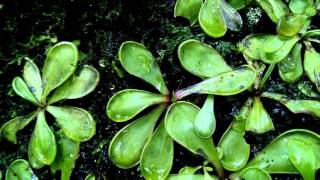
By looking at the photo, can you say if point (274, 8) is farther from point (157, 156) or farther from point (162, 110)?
point (157, 156)

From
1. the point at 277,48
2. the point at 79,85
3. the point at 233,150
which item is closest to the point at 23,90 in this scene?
the point at 79,85

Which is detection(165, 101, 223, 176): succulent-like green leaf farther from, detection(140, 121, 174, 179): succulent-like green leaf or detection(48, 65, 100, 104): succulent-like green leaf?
detection(48, 65, 100, 104): succulent-like green leaf

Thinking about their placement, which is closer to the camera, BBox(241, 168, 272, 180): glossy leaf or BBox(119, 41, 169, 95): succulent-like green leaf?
BBox(241, 168, 272, 180): glossy leaf

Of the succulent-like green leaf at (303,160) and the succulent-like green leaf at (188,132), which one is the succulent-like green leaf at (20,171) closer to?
the succulent-like green leaf at (188,132)

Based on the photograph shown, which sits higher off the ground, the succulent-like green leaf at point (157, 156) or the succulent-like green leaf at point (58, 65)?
the succulent-like green leaf at point (58, 65)

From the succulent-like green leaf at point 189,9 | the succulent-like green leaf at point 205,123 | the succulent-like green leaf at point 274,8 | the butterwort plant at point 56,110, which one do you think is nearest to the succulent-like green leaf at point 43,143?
the butterwort plant at point 56,110

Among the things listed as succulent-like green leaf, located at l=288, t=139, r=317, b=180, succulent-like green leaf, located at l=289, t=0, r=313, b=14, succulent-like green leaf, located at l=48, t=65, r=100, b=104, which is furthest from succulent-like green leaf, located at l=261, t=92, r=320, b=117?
succulent-like green leaf, located at l=48, t=65, r=100, b=104

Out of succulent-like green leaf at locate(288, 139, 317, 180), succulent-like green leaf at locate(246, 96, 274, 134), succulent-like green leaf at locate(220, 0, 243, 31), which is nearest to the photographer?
succulent-like green leaf at locate(288, 139, 317, 180)

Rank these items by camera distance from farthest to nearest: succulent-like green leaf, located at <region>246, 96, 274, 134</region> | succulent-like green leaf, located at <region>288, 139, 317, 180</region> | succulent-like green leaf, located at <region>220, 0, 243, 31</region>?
succulent-like green leaf, located at <region>220, 0, 243, 31</region> < succulent-like green leaf, located at <region>246, 96, 274, 134</region> < succulent-like green leaf, located at <region>288, 139, 317, 180</region>
